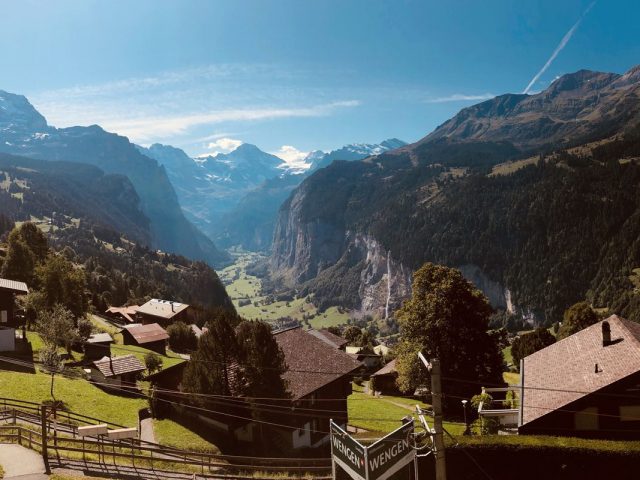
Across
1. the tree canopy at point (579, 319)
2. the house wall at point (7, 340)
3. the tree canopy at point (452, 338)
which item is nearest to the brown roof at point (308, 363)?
the tree canopy at point (452, 338)

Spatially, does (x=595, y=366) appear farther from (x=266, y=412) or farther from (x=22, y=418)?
(x=22, y=418)

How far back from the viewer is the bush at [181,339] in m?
89.7

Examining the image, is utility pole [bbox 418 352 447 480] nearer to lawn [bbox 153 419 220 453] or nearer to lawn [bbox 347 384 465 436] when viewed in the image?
lawn [bbox 153 419 220 453]

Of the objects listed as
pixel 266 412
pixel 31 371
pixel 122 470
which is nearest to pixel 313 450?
pixel 266 412

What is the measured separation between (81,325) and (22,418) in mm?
31138

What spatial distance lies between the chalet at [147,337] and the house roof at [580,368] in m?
57.9

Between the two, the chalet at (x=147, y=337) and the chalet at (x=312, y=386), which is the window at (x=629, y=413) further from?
the chalet at (x=147, y=337)

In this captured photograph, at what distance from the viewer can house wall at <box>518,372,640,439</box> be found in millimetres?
33625

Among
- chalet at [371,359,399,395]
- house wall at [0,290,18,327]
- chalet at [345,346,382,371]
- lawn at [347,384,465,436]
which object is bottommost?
chalet at [345,346,382,371]

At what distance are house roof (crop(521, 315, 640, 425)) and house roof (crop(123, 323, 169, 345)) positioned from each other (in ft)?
190

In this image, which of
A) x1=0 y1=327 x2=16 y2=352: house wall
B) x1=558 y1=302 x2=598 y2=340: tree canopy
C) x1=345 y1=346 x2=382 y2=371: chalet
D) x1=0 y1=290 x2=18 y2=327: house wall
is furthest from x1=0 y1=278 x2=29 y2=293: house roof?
x1=558 y1=302 x2=598 y2=340: tree canopy

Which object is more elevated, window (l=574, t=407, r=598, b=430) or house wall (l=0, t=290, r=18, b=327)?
house wall (l=0, t=290, r=18, b=327)

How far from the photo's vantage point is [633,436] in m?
34.0

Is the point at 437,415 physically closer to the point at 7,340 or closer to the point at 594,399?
the point at 594,399
